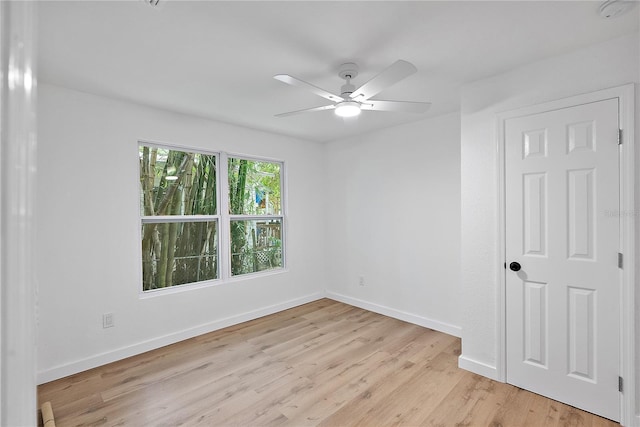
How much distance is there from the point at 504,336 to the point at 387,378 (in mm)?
999

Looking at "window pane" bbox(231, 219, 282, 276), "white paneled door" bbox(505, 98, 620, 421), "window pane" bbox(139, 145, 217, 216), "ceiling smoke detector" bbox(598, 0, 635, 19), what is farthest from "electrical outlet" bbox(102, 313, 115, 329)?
"ceiling smoke detector" bbox(598, 0, 635, 19)

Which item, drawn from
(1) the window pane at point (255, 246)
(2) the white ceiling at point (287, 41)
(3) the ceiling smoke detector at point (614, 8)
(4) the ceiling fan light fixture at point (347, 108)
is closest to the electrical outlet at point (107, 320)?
(1) the window pane at point (255, 246)

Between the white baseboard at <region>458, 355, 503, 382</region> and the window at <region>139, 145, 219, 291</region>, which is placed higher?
the window at <region>139, 145, 219, 291</region>

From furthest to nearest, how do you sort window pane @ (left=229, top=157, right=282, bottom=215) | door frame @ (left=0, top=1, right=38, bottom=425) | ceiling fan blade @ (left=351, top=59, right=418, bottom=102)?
window pane @ (left=229, top=157, right=282, bottom=215) < ceiling fan blade @ (left=351, top=59, right=418, bottom=102) < door frame @ (left=0, top=1, right=38, bottom=425)

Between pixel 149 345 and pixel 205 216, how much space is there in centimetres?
144

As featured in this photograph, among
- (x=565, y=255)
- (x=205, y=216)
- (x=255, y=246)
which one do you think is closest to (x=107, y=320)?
(x=205, y=216)

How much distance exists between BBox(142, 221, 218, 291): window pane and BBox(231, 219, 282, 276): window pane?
0.29 metres

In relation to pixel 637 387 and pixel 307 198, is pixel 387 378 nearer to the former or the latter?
pixel 637 387

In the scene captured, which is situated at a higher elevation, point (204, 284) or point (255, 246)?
point (255, 246)

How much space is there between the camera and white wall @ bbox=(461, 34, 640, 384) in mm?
2178

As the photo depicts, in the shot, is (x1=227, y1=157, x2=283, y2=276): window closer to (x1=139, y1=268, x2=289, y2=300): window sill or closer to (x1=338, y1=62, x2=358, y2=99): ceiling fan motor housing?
(x1=139, y1=268, x2=289, y2=300): window sill

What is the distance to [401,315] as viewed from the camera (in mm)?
3779

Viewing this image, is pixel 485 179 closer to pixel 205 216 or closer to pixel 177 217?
pixel 205 216

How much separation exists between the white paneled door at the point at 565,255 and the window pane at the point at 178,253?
3.10 meters
